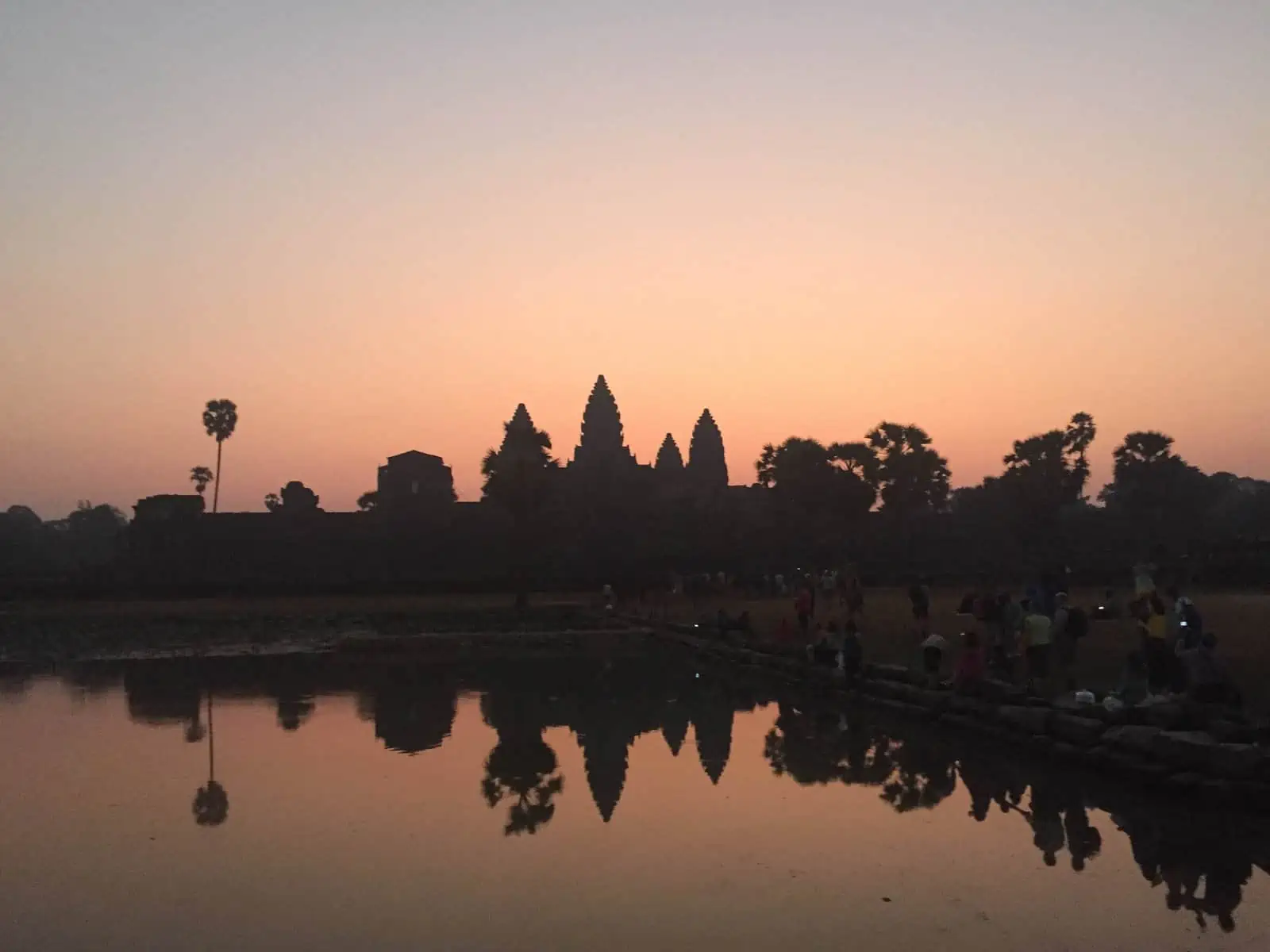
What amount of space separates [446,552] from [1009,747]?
54225 mm

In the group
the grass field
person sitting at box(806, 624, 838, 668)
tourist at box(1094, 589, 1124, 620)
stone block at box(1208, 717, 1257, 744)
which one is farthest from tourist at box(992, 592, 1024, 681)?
tourist at box(1094, 589, 1124, 620)

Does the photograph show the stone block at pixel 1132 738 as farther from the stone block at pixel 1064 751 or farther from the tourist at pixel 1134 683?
the tourist at pixel 1134 683

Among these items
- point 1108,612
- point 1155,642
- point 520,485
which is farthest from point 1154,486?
point 1155,642

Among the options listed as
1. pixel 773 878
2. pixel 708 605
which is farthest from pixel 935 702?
pixel 708 605

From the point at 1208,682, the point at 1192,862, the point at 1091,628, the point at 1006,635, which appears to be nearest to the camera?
the point at 1192,862

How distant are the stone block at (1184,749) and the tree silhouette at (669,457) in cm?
10565

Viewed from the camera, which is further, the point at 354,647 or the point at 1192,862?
the point at 354,647

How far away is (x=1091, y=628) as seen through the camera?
23.8 m

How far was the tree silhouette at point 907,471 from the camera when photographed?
7450cm

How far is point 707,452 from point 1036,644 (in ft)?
350

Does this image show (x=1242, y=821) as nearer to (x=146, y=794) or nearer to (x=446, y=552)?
(x=146, y=794)

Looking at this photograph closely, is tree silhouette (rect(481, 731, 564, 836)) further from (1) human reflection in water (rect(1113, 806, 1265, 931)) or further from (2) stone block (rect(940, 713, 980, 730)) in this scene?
(2) stone block (rect(940, 713, 980, 730))

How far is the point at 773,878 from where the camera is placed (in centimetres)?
855

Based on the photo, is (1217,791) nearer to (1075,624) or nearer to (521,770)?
(1075,624)
